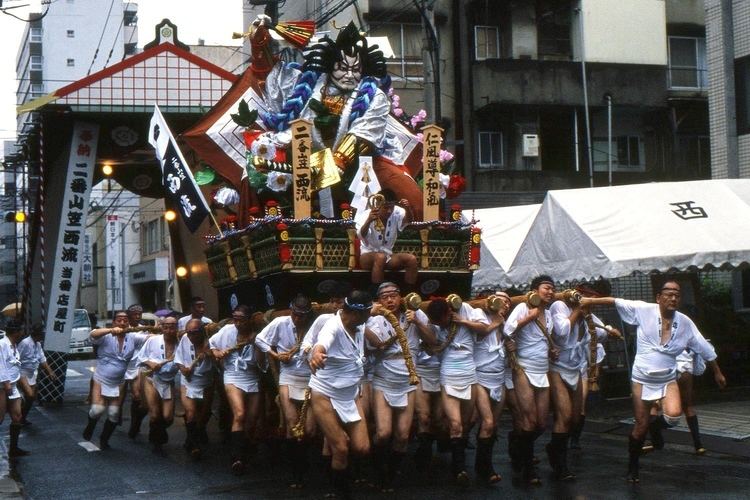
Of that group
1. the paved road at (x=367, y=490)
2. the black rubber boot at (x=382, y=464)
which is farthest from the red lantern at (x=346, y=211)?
the black rubber boot at (x=382, y=464)

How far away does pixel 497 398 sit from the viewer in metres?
11.3

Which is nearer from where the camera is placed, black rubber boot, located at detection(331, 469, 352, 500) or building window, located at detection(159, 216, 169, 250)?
black rubber boot, located at detection(331, 469, 352, 500)

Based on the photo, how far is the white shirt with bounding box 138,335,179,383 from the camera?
1450 cm

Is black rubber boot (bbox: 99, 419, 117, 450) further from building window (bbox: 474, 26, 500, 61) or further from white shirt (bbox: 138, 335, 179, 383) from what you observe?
building window (bbox: 474, 26, 500, 61)

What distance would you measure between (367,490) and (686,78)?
969 inches

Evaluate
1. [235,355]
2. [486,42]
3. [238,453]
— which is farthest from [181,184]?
[486,42]

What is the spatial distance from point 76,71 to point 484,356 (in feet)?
204

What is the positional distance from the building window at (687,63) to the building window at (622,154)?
1.95 metres

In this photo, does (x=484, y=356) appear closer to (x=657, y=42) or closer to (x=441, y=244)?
(x=441, y=244)

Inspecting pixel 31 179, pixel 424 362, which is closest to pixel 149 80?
pixel 31 179

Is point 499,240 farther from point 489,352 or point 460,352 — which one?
point 460,352

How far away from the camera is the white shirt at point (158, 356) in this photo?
47.6ft

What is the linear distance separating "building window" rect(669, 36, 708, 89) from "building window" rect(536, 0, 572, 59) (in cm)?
312

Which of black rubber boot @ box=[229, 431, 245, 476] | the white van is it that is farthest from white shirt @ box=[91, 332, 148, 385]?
the white van
